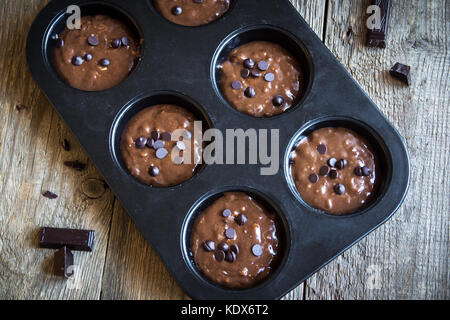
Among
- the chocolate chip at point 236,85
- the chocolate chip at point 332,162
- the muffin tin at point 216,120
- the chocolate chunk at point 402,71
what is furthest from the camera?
the chocolate chunk at point 402,71

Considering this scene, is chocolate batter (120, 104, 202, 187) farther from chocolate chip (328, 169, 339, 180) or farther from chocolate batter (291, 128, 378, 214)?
chocolate chip (328, 169, 339, 180)

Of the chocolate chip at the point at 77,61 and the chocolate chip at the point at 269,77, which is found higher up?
the chocolate chip at the point at 77,61

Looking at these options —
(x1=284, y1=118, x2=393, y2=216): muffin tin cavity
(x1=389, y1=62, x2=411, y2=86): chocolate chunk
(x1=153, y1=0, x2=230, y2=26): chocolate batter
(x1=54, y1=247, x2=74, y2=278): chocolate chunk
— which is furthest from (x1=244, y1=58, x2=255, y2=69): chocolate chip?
(x1=54, y1=247, x2=74, y2=278): chocolate chunk

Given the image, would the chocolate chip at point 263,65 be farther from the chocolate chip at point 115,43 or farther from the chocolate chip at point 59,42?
the chocolate chip at point 59,42

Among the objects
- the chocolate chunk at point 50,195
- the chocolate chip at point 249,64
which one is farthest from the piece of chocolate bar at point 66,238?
the chocolate chip at point 249,64

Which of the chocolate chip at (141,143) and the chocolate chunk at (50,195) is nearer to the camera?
the chocolate chip at (141,143)

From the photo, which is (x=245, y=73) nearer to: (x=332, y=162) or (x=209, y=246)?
(x=332, y=162)
